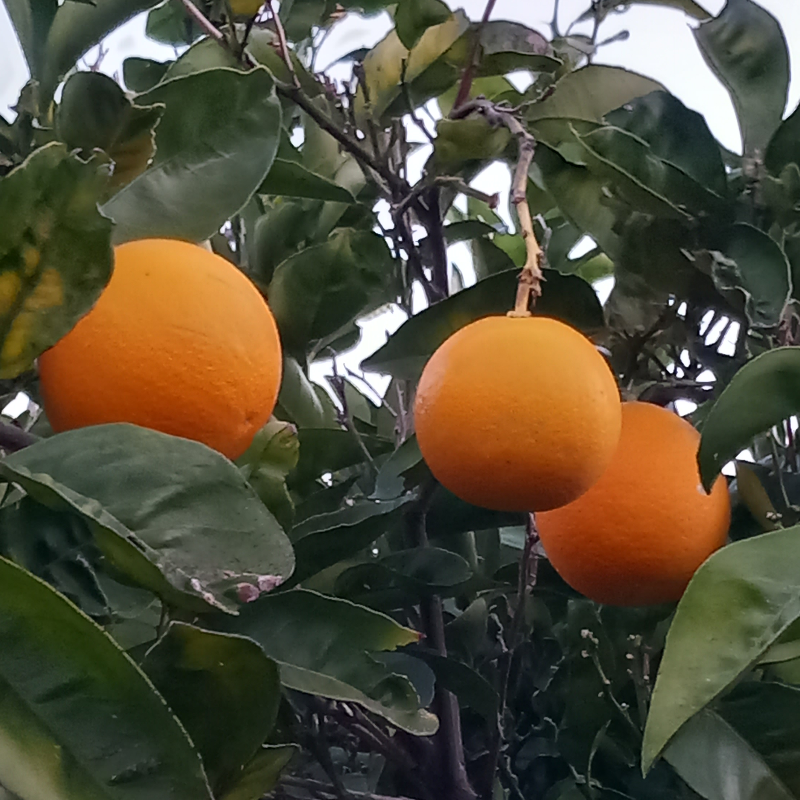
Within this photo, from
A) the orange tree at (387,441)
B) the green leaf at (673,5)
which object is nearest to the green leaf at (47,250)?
the orange tree at (387,441)

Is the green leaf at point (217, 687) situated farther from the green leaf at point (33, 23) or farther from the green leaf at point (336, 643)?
the green leaf at point (33, 23)

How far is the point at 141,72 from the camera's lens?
80cm

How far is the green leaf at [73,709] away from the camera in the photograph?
1.13 ft

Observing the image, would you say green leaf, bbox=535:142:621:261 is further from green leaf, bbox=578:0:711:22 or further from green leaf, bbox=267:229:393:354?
green leaf, bbox=578:0:711:22

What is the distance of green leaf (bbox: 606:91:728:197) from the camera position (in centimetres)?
63

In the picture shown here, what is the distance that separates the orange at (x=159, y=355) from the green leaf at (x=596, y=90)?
336 mm

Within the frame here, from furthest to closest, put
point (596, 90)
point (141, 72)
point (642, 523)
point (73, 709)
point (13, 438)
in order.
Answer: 1. point (141, 72)
2. point (596, 90)
3. point (642, 523)
4. point (13, 438)
5. point (73, 709)

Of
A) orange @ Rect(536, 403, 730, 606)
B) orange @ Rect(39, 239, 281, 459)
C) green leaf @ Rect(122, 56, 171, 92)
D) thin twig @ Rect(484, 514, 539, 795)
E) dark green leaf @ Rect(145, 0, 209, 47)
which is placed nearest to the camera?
orange @ Rect(39, 239, 281, 459)

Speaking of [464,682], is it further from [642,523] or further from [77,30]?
[77,30]

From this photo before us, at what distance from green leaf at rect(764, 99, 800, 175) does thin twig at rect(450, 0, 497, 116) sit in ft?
0.72

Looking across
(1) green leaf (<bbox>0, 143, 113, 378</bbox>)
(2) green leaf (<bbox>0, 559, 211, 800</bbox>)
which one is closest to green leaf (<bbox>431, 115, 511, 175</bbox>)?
(1) green leaf (<bbox>0, 143, 113, 378</bbox>)

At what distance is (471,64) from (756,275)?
0.87 ft

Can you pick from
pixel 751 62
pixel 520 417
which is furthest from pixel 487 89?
pixel 520 417

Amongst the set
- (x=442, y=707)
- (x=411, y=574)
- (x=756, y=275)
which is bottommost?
(x=442, y=707)
